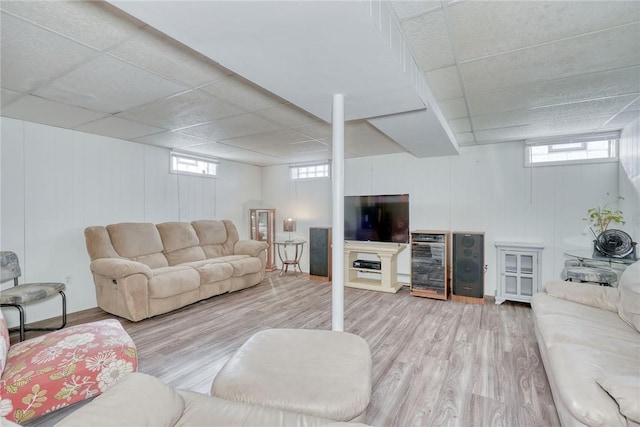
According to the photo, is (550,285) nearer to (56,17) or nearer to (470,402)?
(470,402)

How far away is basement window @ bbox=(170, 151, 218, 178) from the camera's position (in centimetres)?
480

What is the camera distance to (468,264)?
4086mm

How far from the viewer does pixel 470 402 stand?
1.93m

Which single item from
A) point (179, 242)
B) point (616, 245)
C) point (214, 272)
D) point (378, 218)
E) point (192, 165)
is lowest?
point (214, 272)

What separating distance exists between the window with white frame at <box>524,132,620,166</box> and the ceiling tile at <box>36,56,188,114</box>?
448cm

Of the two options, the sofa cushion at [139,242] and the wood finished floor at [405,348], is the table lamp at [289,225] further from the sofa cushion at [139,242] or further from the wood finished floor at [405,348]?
the sofa cushion at [139,242]

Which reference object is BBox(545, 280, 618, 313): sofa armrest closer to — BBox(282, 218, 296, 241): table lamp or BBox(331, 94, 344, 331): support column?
BBox(331, 94, 344, 331): support column

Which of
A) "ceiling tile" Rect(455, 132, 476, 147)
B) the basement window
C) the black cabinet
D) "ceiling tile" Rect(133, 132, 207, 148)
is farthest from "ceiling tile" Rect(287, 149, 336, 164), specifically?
the black cabinet

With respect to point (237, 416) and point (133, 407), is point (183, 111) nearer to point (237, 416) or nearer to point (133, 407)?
point (133, 407)

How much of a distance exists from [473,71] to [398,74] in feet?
2.57

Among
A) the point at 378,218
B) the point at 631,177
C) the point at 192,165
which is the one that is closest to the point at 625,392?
the point at 631,177

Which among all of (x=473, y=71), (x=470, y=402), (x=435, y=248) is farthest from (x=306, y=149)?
(x=470, y=402)

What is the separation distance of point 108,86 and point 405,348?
340 cm

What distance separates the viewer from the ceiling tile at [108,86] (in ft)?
6.84
